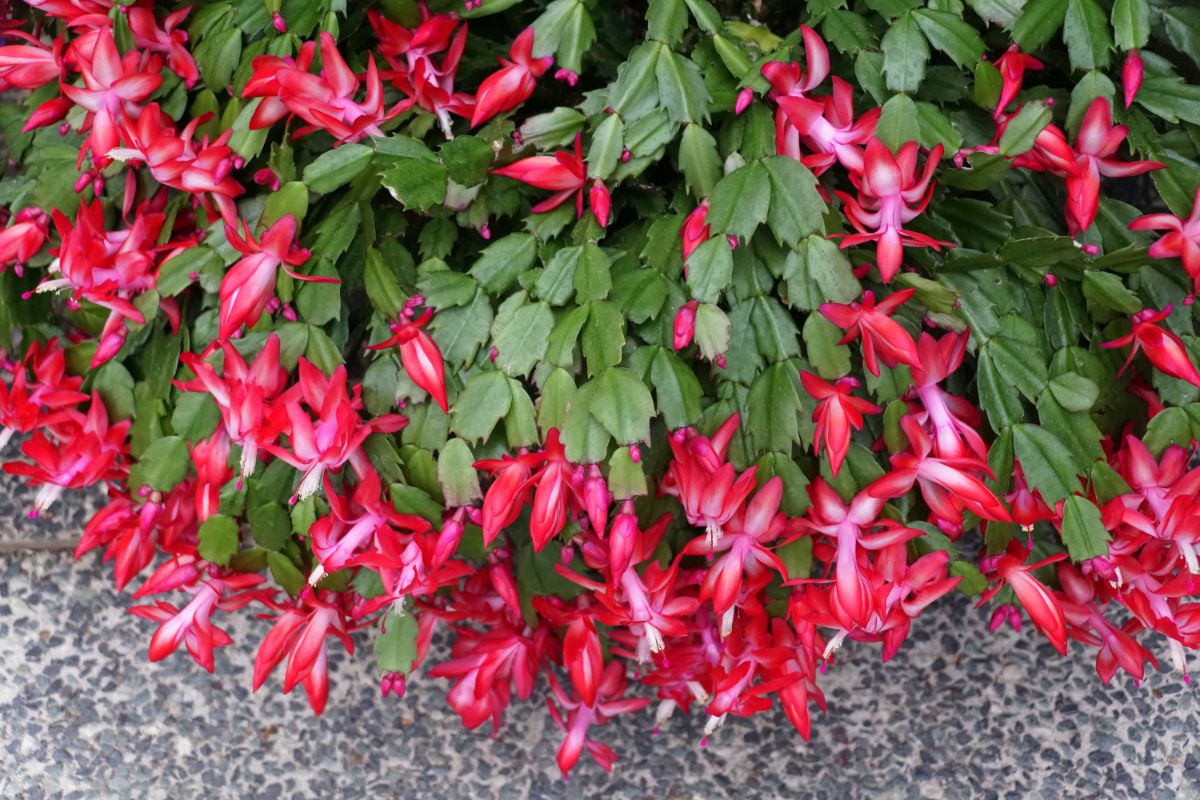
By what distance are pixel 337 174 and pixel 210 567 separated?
1.24 feet

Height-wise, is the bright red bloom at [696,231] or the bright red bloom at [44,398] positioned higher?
the bright red bloom at [696,231]

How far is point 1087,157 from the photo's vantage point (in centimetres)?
80

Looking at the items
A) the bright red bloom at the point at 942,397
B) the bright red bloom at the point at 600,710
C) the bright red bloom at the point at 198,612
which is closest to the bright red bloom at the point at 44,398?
the bright red bloom at the point at 198,612

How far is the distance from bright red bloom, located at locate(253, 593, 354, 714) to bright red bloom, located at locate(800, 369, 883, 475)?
456 mm

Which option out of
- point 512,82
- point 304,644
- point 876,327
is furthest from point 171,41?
point 876,327

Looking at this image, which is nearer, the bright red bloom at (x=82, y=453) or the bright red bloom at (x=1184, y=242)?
the bright red bloom at (x=1184, y=242)

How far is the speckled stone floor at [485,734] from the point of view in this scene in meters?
1.11

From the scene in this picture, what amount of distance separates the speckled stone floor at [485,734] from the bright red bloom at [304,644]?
0.75 feet

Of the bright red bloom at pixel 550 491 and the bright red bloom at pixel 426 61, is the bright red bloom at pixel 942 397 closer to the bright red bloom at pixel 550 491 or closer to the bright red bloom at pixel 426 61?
the bright red bloom at pixel 550 491

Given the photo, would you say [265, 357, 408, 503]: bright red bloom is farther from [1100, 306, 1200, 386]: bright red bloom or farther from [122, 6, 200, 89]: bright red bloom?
[1100, 306, 1200, 386]: bright red bloom

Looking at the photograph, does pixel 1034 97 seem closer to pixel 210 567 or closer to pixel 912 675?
pixel 912 675

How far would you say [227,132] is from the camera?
0.83m

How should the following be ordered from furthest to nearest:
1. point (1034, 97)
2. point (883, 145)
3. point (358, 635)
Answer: point (358, 635)
point (1034, 97)
point (883, 145)

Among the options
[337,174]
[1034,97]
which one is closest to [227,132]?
[337,174]
